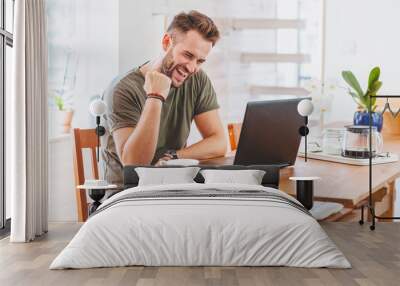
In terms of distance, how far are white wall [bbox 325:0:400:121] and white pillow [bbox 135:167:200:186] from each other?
66.3 inches

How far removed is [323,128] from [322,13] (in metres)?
1.22

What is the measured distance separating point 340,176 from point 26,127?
3.01 m

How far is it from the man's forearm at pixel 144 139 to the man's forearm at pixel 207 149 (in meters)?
0.31

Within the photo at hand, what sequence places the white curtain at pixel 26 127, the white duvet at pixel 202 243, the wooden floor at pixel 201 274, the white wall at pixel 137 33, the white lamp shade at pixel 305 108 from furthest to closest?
the white wall at pixel 137 33
the white lamp shade at pixel 305 108
the white curtain at pixel 26 127
the white duvet at pixel 202 243
the wooden floor at pixel 201 274

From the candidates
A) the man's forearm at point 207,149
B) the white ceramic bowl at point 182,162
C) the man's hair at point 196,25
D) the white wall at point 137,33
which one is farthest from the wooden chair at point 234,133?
the white wall at point 137,33

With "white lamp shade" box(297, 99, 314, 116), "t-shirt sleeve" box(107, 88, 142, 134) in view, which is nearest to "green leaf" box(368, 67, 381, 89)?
"white lamp shade" box(297, 99, 314, 116)

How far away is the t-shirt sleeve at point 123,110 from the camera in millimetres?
6723

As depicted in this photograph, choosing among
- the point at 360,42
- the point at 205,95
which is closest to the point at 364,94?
the point at 360,42

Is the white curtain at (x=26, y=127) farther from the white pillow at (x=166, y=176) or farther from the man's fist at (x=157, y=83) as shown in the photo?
the man's fist at (x=157, y=83)

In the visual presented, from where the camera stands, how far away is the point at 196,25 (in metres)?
6.86

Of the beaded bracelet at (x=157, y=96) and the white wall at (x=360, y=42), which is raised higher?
the white wall at (x=360, y=42)

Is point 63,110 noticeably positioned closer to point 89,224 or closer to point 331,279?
point 89,224

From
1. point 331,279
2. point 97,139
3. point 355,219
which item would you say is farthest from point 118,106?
point 331,279

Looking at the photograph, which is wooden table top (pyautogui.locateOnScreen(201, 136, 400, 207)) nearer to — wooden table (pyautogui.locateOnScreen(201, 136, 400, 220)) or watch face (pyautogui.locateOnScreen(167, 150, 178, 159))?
wooden table (pyautogui.locateOnScreen(201, 136, 400, 220))
